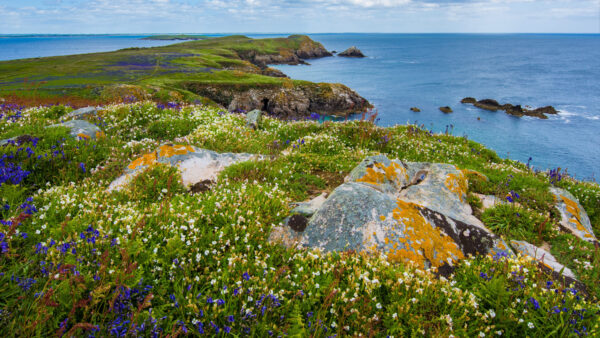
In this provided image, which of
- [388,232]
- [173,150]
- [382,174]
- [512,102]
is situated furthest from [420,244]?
[512,102]

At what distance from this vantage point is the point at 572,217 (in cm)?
877

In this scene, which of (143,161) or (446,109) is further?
(446,109)

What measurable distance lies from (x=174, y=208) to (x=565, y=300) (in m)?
6.80

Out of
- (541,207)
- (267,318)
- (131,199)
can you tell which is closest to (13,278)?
(131,199)

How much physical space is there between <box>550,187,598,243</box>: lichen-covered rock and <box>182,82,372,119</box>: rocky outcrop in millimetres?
67212

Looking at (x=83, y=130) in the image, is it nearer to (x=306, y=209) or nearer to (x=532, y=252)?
(x=306, y=209)

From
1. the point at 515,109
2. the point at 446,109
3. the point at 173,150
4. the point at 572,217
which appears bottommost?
the point at 515,109

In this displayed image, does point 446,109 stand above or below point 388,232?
below

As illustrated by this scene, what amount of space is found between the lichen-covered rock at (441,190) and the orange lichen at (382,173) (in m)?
0.55

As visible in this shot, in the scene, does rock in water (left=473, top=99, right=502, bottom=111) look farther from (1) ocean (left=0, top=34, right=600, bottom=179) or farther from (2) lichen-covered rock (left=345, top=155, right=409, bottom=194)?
(2) lichen-covered rock (left=345, top=155, right=409, bottom=194)

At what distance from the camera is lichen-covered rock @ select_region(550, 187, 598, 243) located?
8072 mm

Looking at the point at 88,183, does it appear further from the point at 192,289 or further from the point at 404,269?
the point at 404,269

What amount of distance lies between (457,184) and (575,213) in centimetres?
353

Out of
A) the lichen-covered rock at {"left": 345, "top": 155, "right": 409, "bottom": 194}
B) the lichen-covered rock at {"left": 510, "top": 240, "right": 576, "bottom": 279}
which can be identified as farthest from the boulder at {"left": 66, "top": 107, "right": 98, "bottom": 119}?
the lichen-covered rock at {"left": 510, "top": 240, "right": 576, "bottom": 279}
